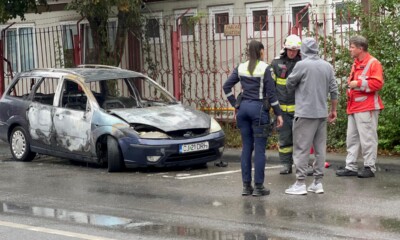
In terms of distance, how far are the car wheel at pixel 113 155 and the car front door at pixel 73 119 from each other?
560mm

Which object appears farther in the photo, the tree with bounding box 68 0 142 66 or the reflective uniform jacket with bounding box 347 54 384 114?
the tree with bounding box 68 0 142 66

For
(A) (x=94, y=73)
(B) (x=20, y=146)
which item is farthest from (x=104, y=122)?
(B) (x=20, y=146)

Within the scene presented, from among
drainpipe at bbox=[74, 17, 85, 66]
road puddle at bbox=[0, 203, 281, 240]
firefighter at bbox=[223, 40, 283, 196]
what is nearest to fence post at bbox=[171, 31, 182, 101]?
drainpipe at bbox=[74, 17, 85, 66]

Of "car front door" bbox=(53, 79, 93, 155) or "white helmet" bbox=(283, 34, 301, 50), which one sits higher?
"white helmet" bbox=(283, 34, 301, 50)

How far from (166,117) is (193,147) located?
661 mm

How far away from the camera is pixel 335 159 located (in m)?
14.1

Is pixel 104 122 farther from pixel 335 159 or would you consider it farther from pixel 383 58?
pixel 383 58

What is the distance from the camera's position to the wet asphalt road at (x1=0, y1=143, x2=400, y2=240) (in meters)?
9.03

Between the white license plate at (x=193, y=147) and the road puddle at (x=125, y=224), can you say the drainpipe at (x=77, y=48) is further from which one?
the road puddle at (x=125, y=224)

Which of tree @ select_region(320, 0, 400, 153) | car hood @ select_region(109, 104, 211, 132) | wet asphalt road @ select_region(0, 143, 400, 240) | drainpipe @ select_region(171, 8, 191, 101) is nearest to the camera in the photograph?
wet asphalt road @ select_region(0, 143, 400, 240)


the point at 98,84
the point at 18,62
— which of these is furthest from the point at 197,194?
the point at 18,62

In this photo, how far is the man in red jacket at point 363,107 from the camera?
475 inches

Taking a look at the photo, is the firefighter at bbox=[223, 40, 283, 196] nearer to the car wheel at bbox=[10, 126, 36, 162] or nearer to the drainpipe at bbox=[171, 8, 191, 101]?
the car wheel at bbox=[10, 126, 36, 162]

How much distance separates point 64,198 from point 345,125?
5633 mm
